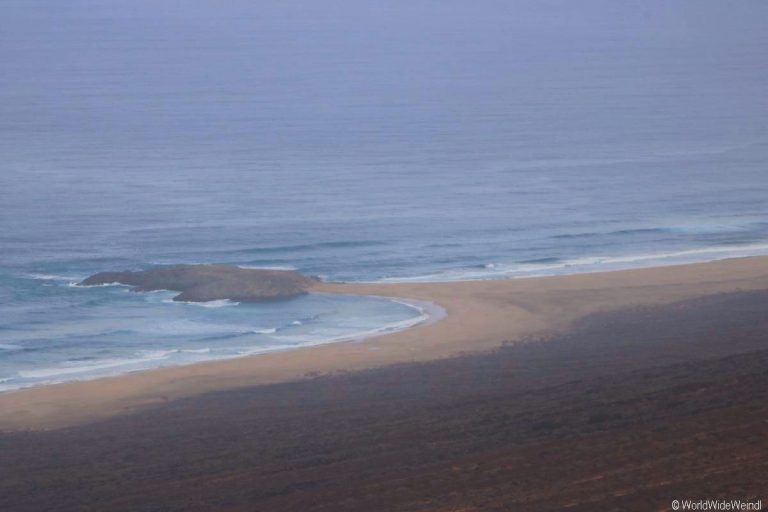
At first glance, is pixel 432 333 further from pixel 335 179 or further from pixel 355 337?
pixel 335 179

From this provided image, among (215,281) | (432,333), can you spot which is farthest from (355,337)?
(215,281)

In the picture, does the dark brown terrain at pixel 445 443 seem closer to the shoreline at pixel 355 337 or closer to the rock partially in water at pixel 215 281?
the shoreline at pixel 355 337

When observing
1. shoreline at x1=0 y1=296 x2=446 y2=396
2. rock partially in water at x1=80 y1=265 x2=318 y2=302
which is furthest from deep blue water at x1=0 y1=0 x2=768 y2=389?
rock partially in water at x1=80 y1=265 x2=318 y2=302

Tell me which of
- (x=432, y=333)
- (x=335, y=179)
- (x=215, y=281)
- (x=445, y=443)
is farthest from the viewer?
(x=335, y=179)

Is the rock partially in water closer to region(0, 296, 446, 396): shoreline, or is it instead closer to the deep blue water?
the deep blue water

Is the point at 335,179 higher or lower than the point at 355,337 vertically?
higher

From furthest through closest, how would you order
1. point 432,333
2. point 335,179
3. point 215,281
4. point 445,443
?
1. point 335,179
2. point 215,281
3. point 432,333
4. point 445,443

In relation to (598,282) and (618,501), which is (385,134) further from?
(618,501)

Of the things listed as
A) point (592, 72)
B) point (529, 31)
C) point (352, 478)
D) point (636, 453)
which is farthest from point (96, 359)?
point (529, 31)
